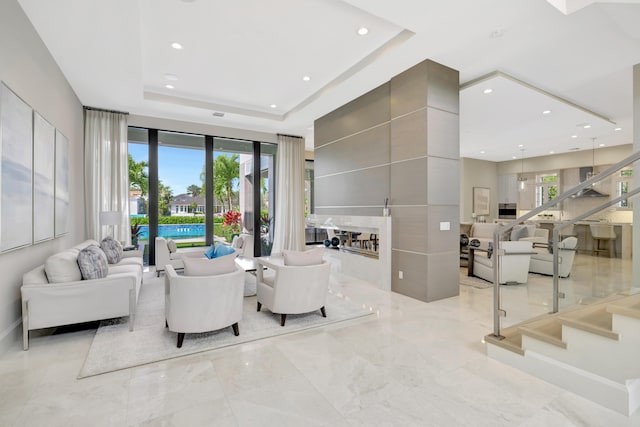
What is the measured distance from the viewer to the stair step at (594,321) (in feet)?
7.02

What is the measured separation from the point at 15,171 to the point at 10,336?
5.08ft

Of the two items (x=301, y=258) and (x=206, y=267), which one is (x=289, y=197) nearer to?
(x=301, y=258)

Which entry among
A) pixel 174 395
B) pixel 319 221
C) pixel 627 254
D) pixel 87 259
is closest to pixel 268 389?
pixel 174 395

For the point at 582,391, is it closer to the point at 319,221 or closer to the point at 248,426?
the point at 248,426

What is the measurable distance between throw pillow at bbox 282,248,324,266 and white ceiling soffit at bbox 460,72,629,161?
381 centimetres

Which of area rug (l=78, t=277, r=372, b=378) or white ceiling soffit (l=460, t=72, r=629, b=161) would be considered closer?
area rug (l=78, t=277, r=372, b=378)

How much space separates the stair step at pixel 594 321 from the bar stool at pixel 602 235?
2.88 feet

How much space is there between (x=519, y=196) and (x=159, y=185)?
11898 millimetres

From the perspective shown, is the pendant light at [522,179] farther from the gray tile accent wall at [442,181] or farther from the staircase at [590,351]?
the staircase at [590,351]

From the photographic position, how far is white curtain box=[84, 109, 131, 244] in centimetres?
595

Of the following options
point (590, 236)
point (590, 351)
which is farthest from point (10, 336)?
point (590, 236)

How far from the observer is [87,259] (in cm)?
321

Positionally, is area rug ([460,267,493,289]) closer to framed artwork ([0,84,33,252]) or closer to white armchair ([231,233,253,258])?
white armchair ([231,233,253,258])

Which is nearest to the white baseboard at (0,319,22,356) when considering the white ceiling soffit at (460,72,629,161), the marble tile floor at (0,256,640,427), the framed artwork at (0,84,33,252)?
the marble tile floor at (0,256,640,427)
